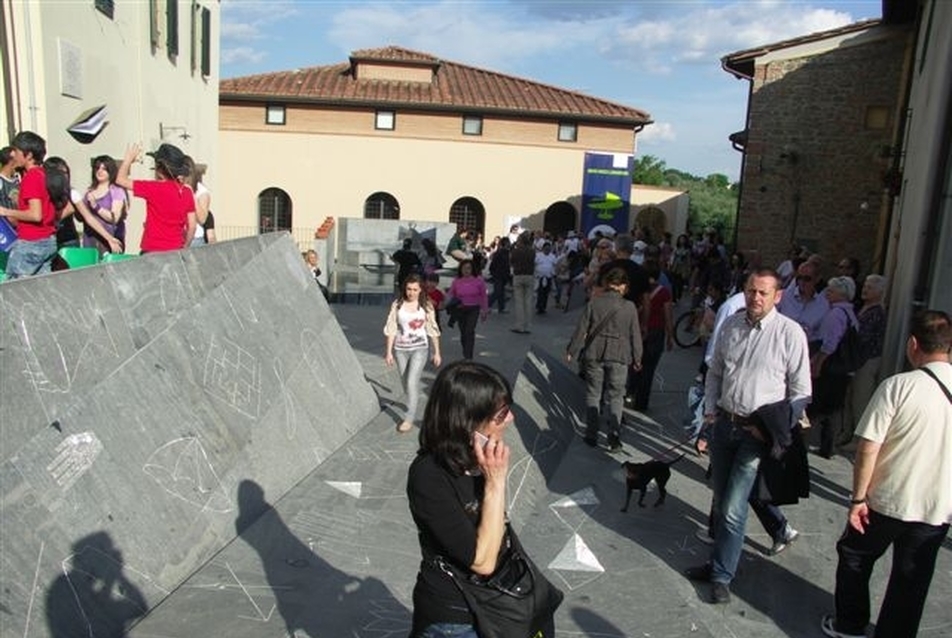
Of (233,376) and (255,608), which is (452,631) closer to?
(255,608)

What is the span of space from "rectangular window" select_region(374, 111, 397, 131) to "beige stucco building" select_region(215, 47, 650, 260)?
0.04 m

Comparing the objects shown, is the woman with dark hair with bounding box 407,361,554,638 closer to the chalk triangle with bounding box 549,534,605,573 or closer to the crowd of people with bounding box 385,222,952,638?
the crowd of people with bounding box 385,222,952,638

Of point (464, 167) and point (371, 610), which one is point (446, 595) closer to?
point (371, 610)

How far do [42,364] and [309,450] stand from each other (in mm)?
2273

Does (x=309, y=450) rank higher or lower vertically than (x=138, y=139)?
lower

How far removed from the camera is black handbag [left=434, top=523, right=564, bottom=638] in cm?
234

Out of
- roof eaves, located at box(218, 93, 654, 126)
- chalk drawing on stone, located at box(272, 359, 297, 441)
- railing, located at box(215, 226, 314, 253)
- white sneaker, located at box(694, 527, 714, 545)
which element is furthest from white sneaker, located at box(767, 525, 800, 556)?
roof eaves, located at box(218, 93, 654, 126)

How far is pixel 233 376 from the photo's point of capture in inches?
204

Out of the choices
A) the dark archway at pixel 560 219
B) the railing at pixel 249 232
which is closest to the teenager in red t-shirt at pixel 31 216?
the railing at pixel 249 232

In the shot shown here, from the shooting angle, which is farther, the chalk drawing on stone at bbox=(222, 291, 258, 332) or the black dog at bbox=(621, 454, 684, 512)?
the chalk drawing on stone at bbox=(222, 291, 258, 332)

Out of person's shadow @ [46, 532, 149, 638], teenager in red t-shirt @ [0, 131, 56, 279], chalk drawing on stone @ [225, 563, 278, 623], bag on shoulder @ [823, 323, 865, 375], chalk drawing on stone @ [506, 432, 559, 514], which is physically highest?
teenager in red t-shirt @ [0, 131, 56, 279]

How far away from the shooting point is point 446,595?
2.36 metres

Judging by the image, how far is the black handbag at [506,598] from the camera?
234 centimetres

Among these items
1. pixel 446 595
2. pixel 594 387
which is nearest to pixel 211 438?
pixel 446 595
